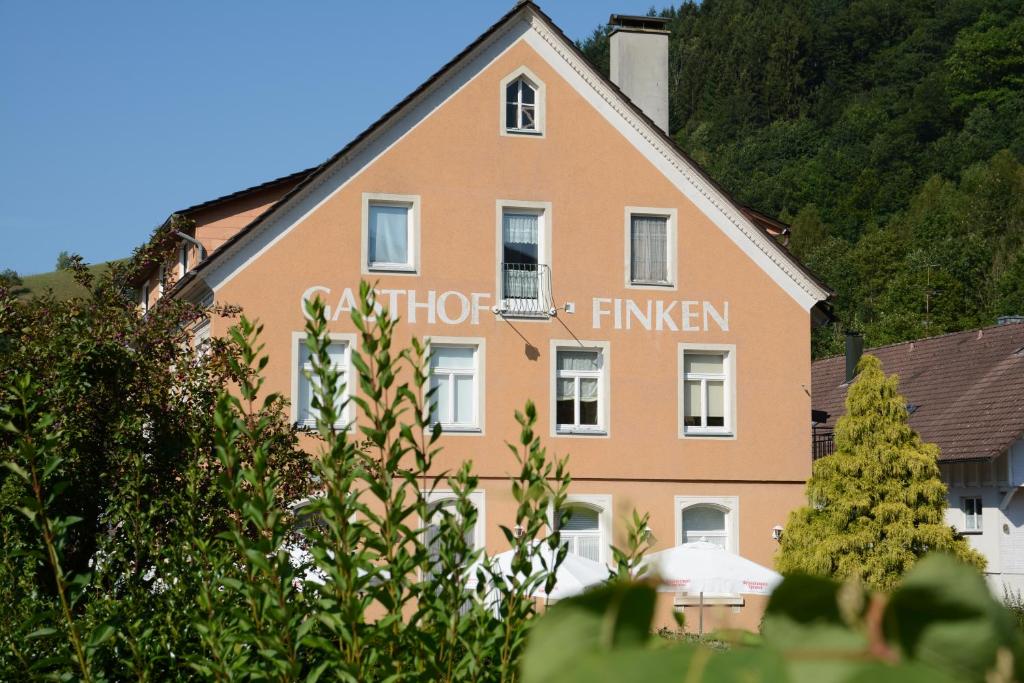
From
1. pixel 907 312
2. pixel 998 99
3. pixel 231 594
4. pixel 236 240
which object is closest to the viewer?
pixel 231 594

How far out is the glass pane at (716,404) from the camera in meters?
25.2

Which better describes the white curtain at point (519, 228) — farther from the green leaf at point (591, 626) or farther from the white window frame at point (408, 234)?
the green leaf at point (591, 626)

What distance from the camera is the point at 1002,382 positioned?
31.5m

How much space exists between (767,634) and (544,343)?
2376 cm

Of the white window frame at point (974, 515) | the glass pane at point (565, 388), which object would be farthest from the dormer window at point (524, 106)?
the white window frame at point (974, 515)

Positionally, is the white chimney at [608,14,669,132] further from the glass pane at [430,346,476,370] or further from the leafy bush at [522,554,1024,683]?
the leafy bush at [522,554,1024,683]

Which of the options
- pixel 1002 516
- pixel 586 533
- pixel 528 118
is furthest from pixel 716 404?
pixel 1002 516

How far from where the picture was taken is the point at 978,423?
100 feet

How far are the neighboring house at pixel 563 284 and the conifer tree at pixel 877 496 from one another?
6.27 ft

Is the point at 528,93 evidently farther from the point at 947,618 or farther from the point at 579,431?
the point at 947,618

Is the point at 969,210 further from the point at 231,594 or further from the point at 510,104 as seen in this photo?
the point at 231,594

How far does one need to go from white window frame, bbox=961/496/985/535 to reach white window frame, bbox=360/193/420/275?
47.6 ft

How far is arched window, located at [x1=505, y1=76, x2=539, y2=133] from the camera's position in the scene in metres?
24.4

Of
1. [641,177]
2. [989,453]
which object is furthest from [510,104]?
[989,453]
